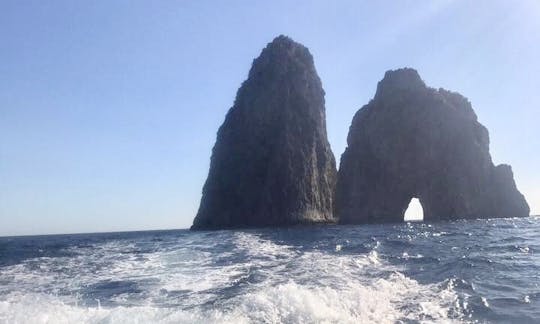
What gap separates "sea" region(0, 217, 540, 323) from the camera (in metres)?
11.2

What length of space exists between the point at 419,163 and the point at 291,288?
92223mm

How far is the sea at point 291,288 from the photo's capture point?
443 inches

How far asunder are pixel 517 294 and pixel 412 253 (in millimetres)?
7812

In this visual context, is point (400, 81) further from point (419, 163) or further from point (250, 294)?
point (250, 294)

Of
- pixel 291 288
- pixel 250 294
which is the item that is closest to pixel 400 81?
pixel 291 288

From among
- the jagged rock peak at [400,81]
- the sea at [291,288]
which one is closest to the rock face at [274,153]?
the jagged rock peak at [400,81]

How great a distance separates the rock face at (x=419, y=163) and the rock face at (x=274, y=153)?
7881 mm

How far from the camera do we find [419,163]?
3930 inches

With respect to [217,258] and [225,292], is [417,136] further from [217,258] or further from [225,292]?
[225,292]

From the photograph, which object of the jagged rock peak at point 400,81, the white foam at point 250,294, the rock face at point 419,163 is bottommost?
the white foam at point 250,294

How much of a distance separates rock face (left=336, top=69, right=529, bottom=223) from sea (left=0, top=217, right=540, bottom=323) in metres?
78.1

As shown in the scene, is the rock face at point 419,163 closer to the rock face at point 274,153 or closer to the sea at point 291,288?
the rock face at point 274,153

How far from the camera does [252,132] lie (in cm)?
9638

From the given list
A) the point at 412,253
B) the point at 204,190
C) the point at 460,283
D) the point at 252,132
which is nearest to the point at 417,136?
the point at 252,132
